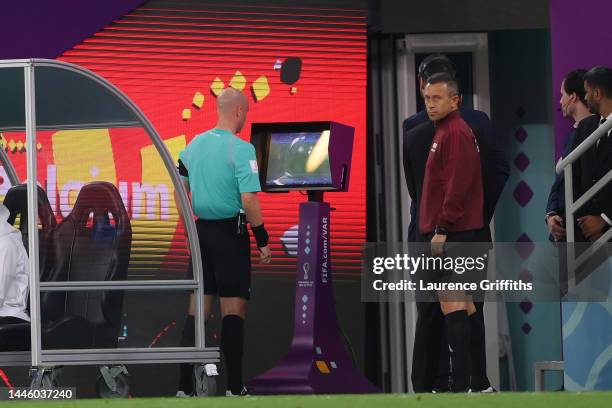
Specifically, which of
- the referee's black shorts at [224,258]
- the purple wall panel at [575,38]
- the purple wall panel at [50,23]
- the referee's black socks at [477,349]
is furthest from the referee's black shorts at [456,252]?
the purple wall panel at [50,23]

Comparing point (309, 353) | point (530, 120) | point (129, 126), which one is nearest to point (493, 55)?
point (530, 120)

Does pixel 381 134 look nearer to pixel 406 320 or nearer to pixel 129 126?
pixel 406 320

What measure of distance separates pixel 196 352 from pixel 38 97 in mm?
1442

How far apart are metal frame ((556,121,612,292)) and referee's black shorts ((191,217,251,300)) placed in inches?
65.0

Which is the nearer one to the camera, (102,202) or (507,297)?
(102,202)

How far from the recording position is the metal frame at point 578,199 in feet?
25.8

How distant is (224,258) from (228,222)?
0.20 metres

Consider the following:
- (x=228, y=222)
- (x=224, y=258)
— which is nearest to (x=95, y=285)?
(x=224, y=258)

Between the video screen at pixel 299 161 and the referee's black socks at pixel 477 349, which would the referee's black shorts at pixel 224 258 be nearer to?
the video screen at pixel 299 161

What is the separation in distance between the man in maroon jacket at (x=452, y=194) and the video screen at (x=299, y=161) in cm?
136

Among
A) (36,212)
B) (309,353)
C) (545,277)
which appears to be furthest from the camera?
(545,277)

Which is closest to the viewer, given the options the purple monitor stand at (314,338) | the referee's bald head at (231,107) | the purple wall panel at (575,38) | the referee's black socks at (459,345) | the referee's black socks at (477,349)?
the referee's black socks at (459,345)

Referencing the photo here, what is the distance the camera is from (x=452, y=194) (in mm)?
7547

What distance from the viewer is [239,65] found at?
33.9ft
